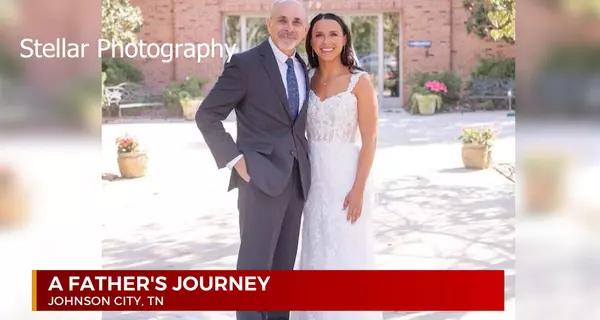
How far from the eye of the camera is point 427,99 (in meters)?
11.3

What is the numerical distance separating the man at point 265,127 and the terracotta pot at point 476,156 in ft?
16.2

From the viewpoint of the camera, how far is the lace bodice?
9.19 feet

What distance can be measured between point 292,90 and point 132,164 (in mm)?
4800

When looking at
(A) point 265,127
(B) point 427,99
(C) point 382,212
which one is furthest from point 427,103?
(A) point 265,127

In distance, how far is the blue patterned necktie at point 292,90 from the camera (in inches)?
110

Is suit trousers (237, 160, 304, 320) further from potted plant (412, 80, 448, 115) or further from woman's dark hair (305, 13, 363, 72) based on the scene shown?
potted plant (412, 80, 448, 115)

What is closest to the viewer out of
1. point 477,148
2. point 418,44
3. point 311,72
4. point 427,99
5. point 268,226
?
point 268,226

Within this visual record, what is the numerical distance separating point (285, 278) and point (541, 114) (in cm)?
121

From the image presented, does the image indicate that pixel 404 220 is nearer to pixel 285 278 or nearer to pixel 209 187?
pixel 209 187

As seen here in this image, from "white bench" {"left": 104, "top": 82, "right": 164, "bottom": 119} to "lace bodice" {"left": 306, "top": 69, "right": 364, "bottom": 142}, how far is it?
9.21 ft

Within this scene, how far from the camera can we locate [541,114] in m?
2.81

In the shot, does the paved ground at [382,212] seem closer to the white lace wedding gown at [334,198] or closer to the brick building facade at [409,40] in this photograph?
the white lace wedding gown at [334,198]

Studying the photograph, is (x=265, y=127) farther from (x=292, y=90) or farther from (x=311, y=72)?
(x=311, y=72)

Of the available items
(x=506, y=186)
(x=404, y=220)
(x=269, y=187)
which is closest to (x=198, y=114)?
(x=269, y=187)
